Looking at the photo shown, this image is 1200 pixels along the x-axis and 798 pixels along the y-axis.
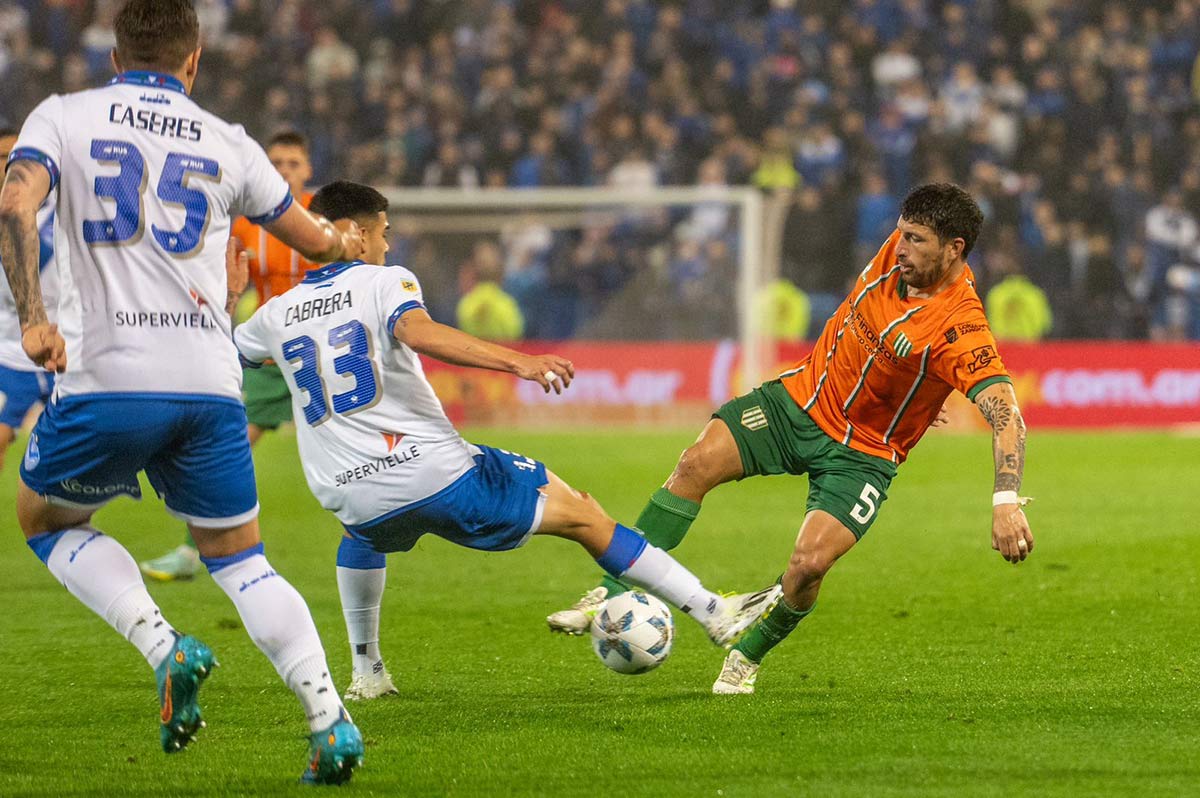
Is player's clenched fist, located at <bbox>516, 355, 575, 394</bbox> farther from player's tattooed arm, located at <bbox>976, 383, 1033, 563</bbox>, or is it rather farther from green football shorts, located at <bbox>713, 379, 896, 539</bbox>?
green football shorts, located at <bbox>713, 379, 896, 539</bbox>

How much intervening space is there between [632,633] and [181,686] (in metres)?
1.76

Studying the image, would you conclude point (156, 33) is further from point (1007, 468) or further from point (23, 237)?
point (1007, 468)

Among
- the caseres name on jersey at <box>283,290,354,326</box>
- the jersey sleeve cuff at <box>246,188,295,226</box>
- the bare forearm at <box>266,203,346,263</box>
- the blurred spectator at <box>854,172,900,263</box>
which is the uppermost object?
the jersey sleeve cuff at <box>246,188,295,226</box>

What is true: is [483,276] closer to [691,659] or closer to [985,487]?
[985,487]

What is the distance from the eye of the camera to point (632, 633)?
587cm

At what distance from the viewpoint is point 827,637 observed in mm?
7500

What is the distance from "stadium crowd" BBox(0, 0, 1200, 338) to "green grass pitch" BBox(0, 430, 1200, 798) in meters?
8.66

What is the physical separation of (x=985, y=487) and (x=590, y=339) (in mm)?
6507

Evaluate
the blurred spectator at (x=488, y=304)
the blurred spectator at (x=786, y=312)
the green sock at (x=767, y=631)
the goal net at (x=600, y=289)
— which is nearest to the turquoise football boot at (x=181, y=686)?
the green sock at (x=767, y=631)

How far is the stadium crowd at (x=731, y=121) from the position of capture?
65.2ft

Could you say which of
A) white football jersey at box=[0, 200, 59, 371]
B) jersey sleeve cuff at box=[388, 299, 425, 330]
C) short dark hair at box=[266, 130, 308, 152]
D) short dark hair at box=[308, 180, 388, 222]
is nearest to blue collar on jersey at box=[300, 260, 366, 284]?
short dark hair at box=[308, 180, 388, 222]

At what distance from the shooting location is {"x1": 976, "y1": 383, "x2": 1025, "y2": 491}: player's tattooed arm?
5.80 meters

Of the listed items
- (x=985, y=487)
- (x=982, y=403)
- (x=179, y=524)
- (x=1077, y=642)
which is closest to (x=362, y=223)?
(x=982, y=403)

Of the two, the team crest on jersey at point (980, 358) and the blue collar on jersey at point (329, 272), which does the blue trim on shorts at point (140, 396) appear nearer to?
the blue collar on jersey at point (329, 272)
